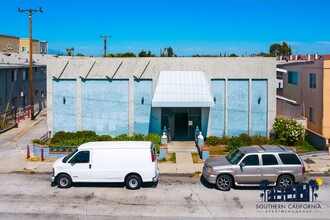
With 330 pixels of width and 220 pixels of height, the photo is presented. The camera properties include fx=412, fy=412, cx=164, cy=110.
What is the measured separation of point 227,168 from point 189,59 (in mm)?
11910

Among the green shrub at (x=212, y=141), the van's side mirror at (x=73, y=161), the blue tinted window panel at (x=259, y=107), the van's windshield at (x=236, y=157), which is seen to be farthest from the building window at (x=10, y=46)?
the van's windshield at (x=236, y=157)

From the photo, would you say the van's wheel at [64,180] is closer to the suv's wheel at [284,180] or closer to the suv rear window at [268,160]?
the suv rear window at [268,160]

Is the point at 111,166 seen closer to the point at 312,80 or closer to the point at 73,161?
the point at 73,161

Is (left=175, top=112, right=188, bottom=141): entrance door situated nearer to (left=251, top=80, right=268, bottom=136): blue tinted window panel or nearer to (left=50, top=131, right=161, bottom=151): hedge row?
(left=50, top=131, right=161, bottom=151): hedge row

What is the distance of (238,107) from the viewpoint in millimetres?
27469

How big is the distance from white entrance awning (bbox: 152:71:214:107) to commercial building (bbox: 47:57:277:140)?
133 mm

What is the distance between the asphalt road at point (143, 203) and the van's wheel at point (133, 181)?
293 millimetres

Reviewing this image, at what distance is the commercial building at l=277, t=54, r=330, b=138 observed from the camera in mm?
26844

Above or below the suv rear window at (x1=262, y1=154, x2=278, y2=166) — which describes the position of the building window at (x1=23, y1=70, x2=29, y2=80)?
above

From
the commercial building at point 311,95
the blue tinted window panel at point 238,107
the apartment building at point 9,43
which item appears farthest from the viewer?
the apartment building at point 9,43

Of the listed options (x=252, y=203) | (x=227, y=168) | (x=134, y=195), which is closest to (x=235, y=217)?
(x=252, y=203)

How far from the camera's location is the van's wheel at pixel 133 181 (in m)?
17.1

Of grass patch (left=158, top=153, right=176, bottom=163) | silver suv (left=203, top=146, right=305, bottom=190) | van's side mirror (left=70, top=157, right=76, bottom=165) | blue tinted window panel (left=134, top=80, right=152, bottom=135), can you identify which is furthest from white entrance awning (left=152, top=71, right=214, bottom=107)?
van's side mirror (left=70, top=157, right=76, bottom=165)

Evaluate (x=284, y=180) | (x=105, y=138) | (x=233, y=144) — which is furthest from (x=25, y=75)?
(x=284, y=180)
